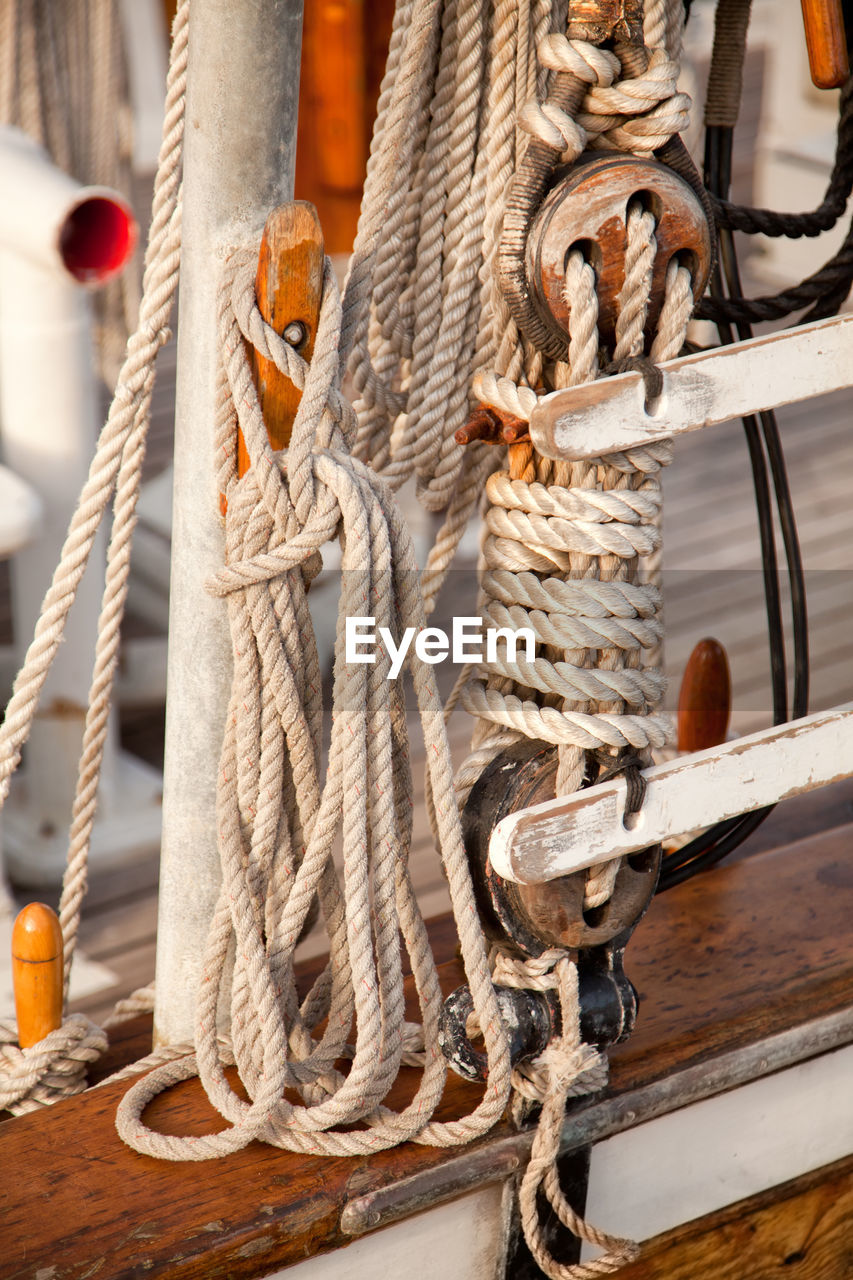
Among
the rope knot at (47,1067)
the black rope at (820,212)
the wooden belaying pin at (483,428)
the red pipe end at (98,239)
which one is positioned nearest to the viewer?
the wooden belaying pin at (483,428)

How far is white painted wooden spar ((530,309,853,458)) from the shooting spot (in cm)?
96

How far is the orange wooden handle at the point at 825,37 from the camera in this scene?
3.71 feet

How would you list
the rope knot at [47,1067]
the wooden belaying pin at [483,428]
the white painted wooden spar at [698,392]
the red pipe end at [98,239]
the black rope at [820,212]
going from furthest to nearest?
1. the red pipe end at [98,239]
2. the black rope at [820,212]
3. the rope knot at [47,1067]
4. the wooden belaying pin at [483,428]
5. the white painted wooden spar at [698,392]

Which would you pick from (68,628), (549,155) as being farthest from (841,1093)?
(68,628)

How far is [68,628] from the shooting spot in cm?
229

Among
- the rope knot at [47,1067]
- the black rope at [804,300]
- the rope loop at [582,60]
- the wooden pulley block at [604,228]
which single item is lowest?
the rope knot at [47,1067]

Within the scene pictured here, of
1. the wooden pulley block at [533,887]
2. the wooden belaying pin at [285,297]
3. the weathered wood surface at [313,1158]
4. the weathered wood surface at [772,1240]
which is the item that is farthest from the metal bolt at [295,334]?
the weathered wood surface at [772,1240]

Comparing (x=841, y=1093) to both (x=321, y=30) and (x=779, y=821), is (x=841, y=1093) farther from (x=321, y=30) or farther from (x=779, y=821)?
(x=321, y=30)

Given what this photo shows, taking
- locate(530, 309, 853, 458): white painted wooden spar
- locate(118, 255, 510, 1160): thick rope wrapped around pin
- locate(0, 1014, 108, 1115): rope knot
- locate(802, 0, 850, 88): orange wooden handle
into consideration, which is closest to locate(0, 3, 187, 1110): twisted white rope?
locate(0, 1014, 108, 1115): rope knot

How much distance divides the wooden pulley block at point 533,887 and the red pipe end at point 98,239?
1359mm

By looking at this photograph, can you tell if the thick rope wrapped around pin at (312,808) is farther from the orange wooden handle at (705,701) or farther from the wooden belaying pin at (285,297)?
the orange wooden handle at (705,701)

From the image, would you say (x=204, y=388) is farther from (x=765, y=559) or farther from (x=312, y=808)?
(x=765, y=559)

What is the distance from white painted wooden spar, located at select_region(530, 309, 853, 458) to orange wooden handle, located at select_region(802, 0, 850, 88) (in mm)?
204

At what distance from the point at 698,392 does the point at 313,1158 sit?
620 millimetres
